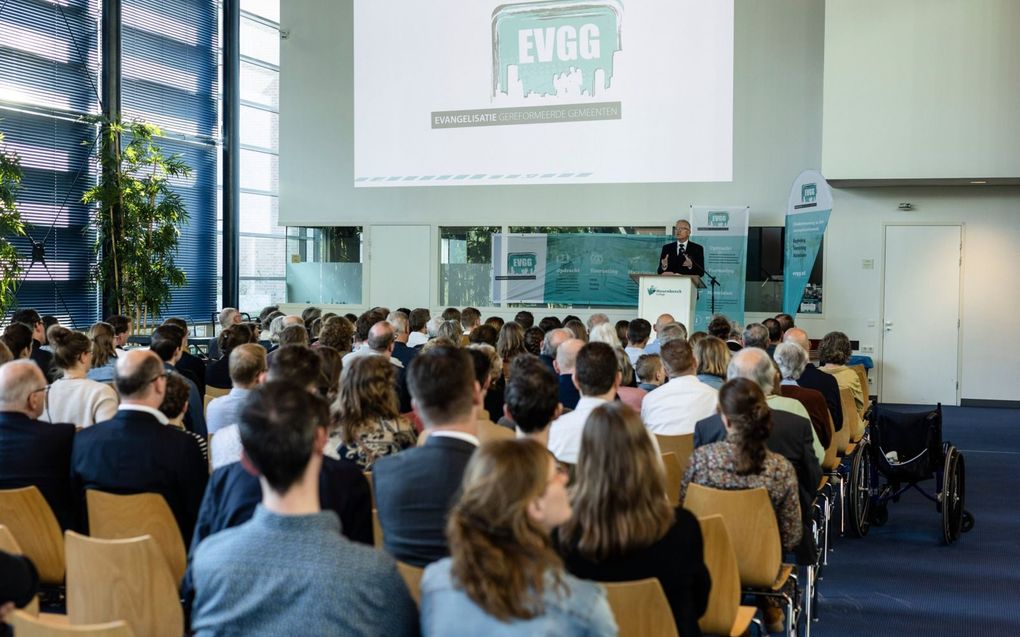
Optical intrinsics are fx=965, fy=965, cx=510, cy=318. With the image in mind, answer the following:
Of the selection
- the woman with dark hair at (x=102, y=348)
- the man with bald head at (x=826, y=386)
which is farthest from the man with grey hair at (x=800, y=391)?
the woman with dark hair at (x=102, y=348)

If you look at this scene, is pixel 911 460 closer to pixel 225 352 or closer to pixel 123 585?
pixel 225 352

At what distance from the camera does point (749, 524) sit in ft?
11.7

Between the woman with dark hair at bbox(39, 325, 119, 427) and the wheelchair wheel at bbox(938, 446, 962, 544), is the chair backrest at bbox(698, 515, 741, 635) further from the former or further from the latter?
the wheelchair wheel at bbox(938, 446, 962, 544)

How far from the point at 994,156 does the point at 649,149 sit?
4047 millimetres

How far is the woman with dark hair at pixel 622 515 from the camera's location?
247 centimetres

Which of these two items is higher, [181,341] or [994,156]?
[994,156]

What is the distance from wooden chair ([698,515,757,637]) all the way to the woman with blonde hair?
1235 millimetres

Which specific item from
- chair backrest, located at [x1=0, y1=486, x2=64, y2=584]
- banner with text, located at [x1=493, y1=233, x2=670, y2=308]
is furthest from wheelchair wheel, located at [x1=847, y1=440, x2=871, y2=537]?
banner with text, located at [x1=493, y1=233, x2=670, y2=308]

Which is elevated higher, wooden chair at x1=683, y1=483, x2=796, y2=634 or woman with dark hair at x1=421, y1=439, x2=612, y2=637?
woman with dark hair at x1=421, y1=439, x2=612, y2=637

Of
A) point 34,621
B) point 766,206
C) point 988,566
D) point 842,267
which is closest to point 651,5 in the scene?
point 766,206

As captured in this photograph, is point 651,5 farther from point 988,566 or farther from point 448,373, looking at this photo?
point 448,373

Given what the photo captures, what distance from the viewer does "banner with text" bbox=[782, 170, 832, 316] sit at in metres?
10.6

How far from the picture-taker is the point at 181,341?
632cm

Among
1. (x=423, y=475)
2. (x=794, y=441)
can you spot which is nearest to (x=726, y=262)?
(x=794, y=441)
